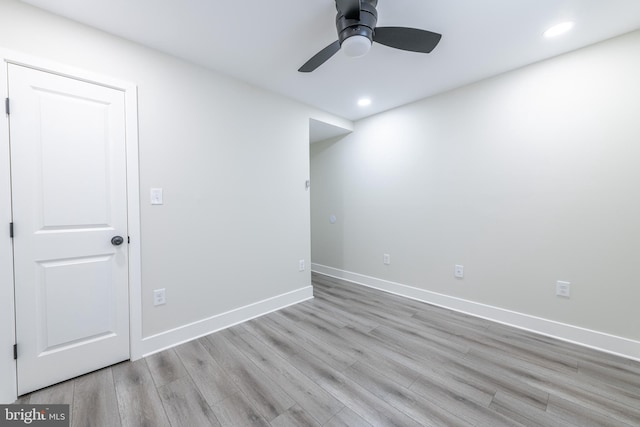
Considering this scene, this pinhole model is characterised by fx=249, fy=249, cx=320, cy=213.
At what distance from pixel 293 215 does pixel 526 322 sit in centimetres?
251

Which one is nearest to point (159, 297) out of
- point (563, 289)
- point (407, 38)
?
point (407, 38)

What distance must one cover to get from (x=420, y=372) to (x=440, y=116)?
8.30ft

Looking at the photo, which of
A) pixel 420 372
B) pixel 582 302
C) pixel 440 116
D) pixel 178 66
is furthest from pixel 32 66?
pixel 582 302

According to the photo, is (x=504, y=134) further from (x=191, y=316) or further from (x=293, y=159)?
(x=191, y=316)

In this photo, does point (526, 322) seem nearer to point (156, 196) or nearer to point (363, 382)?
point (363, 382)

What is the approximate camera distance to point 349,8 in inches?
51.4

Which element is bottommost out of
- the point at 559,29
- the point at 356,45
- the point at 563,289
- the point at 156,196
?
the point at 563,289

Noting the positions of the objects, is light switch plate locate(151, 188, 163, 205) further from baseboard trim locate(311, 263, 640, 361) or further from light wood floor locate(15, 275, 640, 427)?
baseboard trim locate(311, 263, 640, 361)

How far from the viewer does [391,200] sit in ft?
10.7

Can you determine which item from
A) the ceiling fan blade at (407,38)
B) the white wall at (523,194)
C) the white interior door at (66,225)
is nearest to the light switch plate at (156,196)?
the white interior door at (66,225)

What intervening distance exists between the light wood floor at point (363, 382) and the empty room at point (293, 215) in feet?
0.05

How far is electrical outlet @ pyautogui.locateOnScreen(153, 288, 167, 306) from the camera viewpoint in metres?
1.97

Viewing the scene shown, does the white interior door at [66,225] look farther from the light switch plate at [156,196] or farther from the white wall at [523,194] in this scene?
the white wall at [523,194]

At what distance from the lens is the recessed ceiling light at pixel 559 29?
1.72 metres
